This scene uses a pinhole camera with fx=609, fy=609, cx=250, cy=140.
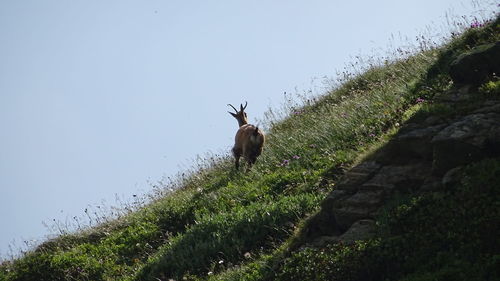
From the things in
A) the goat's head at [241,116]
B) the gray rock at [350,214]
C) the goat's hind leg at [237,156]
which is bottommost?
the gray rock at [350,214]

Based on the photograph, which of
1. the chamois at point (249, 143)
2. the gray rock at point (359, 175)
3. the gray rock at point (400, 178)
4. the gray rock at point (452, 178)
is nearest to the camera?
the gray rock at point (452, 178)

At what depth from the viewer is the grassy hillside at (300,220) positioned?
6.63 meters

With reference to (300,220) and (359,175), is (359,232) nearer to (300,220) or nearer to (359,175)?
(359,175)

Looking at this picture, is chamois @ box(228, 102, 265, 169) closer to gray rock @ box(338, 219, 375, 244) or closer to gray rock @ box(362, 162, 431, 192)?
gray rock @ box(362, 162, 431, 192)

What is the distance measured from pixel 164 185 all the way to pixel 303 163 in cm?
596

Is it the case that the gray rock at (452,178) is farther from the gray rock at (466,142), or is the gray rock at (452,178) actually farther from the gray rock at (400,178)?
the gray rock at (400,178)

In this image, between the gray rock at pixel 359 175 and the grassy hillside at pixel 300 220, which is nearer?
the grassy hillside at pixel 300 220

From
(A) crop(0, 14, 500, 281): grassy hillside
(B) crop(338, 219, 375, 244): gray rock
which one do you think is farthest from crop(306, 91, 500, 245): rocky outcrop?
(A) crop(0, 14, 500, 281): grassy hillside

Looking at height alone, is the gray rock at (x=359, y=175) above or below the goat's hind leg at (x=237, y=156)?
below

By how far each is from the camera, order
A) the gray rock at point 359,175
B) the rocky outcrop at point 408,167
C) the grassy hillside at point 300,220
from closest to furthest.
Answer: the grassy hillside at point 300,220 < the rocky outcrop at point 408,167 < the gray rock at point 359,175

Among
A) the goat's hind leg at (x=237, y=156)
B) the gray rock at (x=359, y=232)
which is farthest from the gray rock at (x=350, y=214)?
the goat's hind leg at (x=237, y=156)

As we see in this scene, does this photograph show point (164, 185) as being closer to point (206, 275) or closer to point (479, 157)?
point (206, 275)

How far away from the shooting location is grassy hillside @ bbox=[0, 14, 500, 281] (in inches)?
261

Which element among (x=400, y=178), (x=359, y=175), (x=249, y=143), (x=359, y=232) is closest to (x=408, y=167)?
(x=400, y=178)
